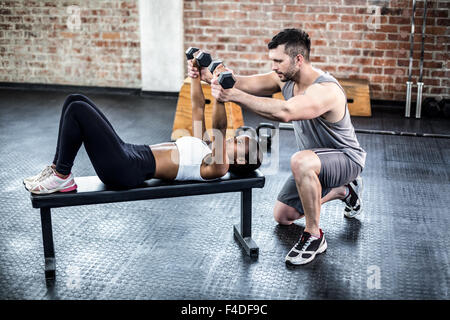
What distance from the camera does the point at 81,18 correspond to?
6.07m

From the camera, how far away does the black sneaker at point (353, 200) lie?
9.99 feet

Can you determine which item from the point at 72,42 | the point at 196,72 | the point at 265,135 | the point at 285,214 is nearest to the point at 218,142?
the point at 196,72

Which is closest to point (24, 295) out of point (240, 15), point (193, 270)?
point (193, 270)

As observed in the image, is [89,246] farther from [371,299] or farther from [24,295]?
[371,299]

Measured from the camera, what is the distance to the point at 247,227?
271 cm

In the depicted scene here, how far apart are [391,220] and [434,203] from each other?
42 centimetres

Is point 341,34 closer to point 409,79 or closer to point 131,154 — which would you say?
point 409,79

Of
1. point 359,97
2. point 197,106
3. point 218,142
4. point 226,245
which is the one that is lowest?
point 226,245

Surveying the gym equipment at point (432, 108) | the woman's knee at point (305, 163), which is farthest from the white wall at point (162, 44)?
the woman's knee at point (305, 163)

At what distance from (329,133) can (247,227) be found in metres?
0.64

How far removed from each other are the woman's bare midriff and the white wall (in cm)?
354

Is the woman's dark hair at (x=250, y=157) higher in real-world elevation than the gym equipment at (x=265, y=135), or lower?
higher

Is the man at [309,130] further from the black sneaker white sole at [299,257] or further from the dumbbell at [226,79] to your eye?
the dumbbell at [226,79]

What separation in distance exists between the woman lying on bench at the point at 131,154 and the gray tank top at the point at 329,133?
0.42m
